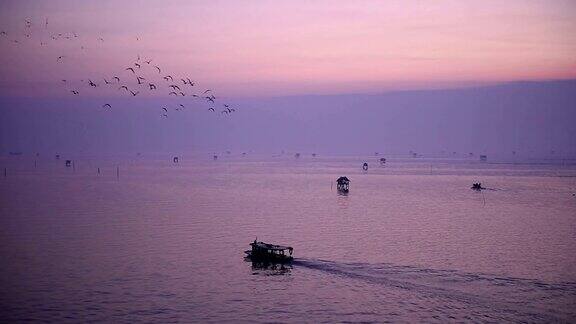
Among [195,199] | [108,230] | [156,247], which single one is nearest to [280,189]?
[195,199]

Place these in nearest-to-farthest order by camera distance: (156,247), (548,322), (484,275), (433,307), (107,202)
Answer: (548,322), (433,307), (484,275), (156,247), (107,202)

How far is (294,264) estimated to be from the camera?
5231 centimetres

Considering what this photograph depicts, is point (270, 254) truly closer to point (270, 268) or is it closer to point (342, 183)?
point (270, 268)

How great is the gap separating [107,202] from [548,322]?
82.3 meters

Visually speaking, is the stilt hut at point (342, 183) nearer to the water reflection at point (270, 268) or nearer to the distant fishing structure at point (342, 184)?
the distant fishing structure at point (342, 184)

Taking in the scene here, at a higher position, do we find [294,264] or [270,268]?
[294,264]

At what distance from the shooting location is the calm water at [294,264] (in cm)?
3888

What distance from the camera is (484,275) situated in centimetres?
4706

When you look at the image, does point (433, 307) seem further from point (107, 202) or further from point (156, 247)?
point (107, 202)

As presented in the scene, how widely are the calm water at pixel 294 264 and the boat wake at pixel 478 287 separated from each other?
0.46 feet

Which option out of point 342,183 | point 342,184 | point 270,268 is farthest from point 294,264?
point 342,184

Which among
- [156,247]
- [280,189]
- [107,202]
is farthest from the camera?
[280,189]

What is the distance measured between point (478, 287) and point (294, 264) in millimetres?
16282

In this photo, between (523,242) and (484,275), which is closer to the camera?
(484,275)
